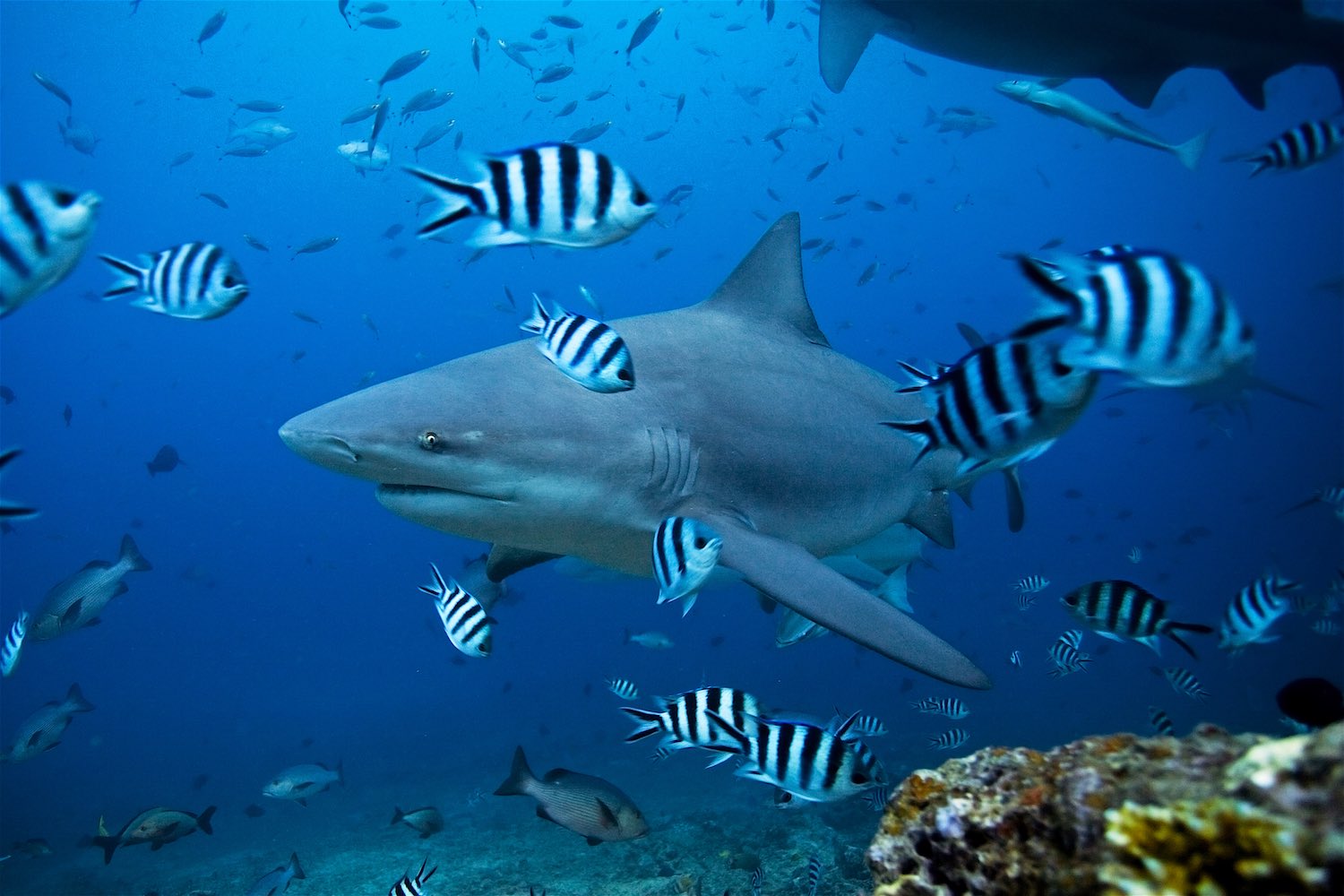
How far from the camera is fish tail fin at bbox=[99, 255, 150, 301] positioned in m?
3.42

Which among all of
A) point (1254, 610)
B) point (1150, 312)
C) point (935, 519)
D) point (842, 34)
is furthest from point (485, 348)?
point (1150, 312)

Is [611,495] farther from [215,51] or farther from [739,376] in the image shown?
[215,51]

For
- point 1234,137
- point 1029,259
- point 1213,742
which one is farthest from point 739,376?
point 1234,137

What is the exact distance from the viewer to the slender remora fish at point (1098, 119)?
5.77 m

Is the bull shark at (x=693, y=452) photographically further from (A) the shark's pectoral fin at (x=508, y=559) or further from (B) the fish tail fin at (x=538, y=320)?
(B) the fish tail fin at (x=538, y=320)

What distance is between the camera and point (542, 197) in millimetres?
2600

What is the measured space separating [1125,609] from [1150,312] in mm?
2730

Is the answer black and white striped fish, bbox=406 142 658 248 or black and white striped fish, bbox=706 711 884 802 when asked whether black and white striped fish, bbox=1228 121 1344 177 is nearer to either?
black and white striped fish, bbox=406 142 658 248

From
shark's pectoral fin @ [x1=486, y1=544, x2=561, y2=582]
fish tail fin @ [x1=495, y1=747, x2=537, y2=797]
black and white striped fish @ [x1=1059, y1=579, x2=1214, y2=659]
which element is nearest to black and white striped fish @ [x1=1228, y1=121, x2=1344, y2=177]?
black and white striped fish @ [x1=1059, y1=579, x2=1214, y2=659]

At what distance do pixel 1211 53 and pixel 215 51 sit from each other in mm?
45706

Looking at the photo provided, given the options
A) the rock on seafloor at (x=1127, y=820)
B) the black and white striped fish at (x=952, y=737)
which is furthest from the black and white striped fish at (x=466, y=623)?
the black and white striped fish at (x=952, y=737)

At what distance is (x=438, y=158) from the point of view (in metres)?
45.2

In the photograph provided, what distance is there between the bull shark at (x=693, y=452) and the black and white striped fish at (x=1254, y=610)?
184cm

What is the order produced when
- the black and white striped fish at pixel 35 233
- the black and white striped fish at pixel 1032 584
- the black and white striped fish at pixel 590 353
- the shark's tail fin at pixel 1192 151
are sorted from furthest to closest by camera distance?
the black and white striped fish at pixel 1032 584 → the shark's tail fin at pixel 1192 151 → the black and white striped fish at pixel 590 353 → the black and white striped fish at pixel 35 233
